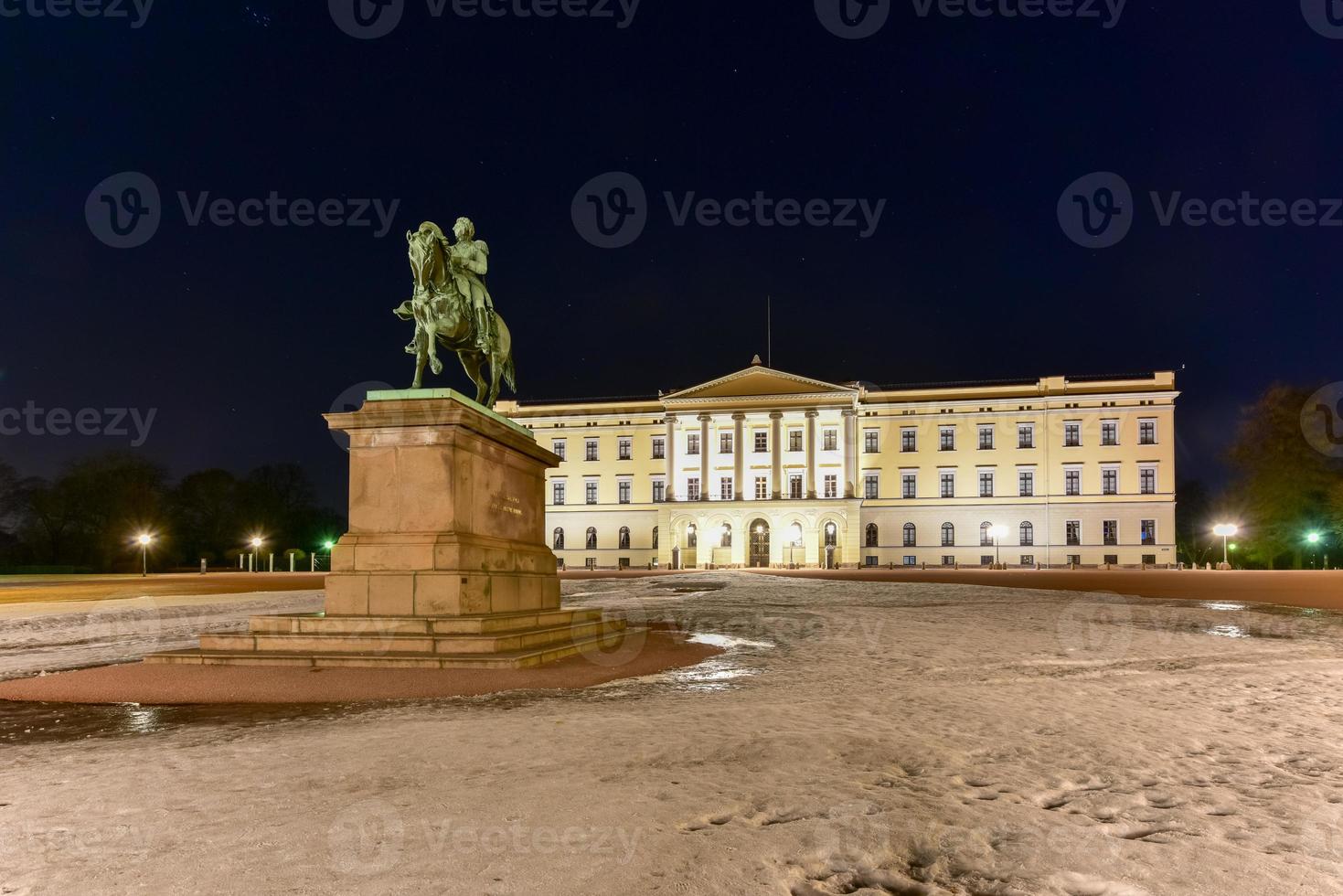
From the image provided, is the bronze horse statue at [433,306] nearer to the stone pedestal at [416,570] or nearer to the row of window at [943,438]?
the stone pedestal at [416,570]

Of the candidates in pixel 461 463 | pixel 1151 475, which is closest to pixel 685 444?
pixel 1151 475

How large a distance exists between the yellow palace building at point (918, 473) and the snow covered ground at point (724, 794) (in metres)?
55.6

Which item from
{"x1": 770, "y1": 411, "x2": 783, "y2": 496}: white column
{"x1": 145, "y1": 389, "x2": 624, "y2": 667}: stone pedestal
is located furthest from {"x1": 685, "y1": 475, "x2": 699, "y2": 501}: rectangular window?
{"x1": 145, "y1": 389, "x2": 624, "y2": 667}: stone pedestal

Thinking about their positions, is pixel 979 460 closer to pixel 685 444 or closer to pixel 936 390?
pixel 936 390

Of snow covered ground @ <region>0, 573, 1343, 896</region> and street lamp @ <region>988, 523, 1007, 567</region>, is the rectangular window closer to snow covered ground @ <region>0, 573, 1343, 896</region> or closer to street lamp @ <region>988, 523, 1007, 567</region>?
street lamp @ <region>988, 523, 1007, 567</region>

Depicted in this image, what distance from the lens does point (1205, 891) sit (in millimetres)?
3391

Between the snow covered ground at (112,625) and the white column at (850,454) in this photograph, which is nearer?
the snow covered ground at (112,625)

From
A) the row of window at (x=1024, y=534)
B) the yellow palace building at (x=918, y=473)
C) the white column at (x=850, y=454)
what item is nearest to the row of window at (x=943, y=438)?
the yellow palace building at (x=918, y=473)

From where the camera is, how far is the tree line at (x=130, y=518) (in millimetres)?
69062

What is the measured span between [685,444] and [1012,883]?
210 ft

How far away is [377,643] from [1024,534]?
61151 millimetres

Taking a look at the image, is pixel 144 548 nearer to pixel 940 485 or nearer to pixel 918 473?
pixel 918 473

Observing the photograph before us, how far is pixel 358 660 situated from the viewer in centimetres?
939

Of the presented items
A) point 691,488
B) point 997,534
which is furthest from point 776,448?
point 997,534
